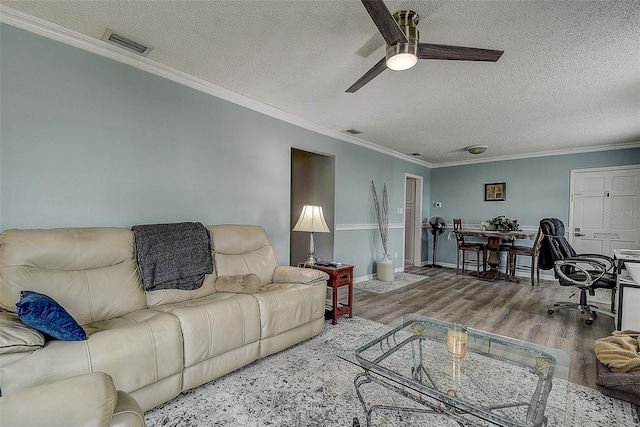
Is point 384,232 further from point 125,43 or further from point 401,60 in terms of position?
point 125,43

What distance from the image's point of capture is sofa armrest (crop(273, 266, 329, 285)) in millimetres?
2773

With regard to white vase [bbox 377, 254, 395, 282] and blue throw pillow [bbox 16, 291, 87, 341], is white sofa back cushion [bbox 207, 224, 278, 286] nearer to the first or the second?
blue throw pillow [bbox 16, 291, 87, 341]

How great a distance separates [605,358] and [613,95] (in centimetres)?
264

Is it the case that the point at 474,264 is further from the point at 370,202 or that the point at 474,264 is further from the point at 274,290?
the point at 274,290

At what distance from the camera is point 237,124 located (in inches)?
127

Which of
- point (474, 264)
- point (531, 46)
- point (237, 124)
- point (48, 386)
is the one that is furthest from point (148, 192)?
point (474, 264)

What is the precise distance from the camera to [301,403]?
1.79m

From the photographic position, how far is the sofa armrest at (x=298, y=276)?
2773mm

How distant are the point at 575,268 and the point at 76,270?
15.8 feet

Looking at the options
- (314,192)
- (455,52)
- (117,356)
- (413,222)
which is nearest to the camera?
(117,356)

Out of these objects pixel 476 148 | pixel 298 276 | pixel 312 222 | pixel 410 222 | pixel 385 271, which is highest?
pixel 476 148

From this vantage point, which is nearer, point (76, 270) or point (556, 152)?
point (76, 270)

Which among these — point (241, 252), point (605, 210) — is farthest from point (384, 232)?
point (605, 210)

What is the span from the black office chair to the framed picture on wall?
248 cm
